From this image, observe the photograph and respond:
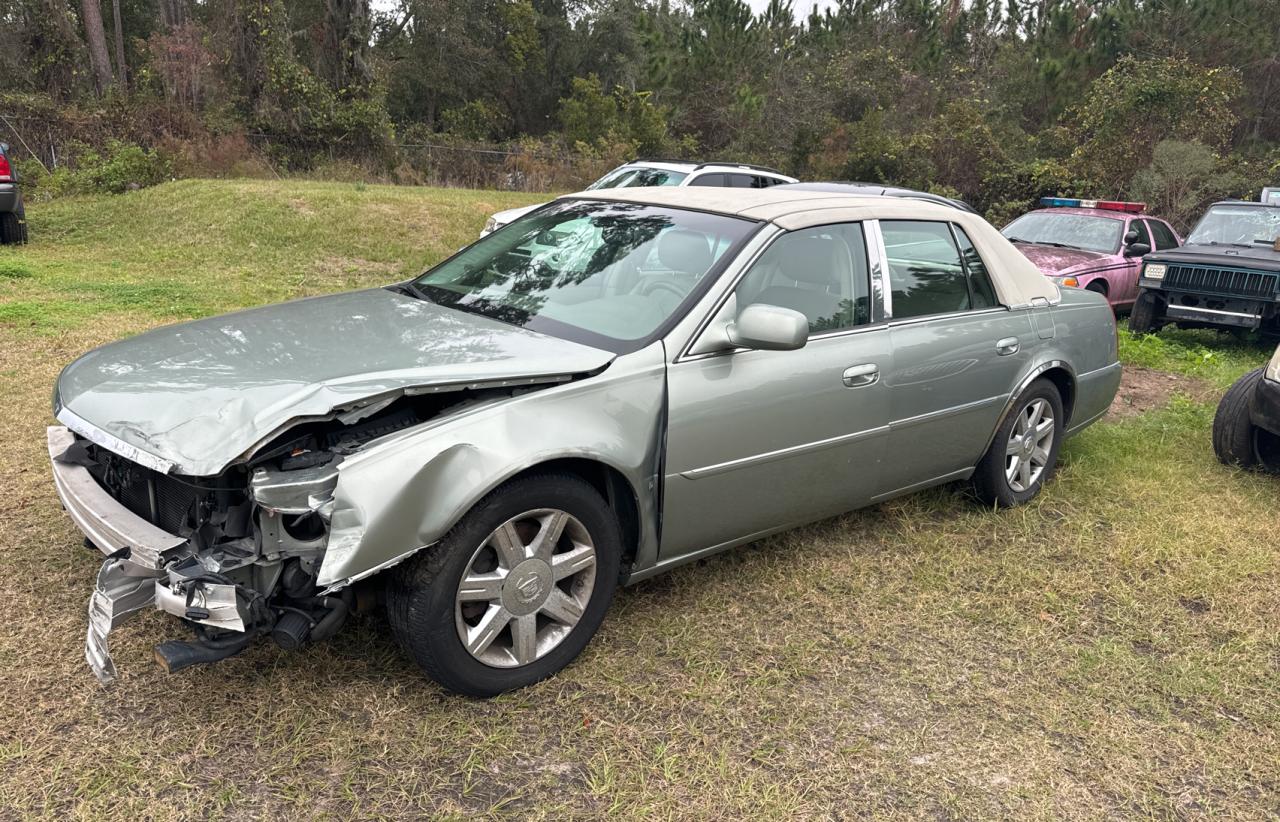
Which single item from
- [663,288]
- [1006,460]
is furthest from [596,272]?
[1006,460]

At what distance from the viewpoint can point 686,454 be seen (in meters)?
3.18

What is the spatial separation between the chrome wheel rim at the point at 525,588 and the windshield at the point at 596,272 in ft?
2.24

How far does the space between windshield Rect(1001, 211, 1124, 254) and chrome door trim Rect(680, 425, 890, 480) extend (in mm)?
7679

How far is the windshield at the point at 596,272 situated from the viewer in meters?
3.35

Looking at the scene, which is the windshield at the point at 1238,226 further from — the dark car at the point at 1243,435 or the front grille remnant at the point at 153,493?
the front grille remnant at the point at 153,493

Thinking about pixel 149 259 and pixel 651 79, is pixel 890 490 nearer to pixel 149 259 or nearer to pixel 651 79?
pixel 149 259

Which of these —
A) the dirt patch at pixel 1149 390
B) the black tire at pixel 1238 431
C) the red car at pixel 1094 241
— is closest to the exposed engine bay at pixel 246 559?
the black tire at pixel 1238 431

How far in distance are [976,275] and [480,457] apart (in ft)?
9.26

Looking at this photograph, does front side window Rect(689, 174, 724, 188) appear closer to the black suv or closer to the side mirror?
the black suv

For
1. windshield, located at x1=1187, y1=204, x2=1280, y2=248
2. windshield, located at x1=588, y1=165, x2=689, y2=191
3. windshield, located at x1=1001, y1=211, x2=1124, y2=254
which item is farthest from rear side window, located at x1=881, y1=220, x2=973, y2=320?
windshield, located at x1=588, y1=165, x2=689, y2=191

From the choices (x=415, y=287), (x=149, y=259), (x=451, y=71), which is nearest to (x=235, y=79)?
(x=149, y=259)

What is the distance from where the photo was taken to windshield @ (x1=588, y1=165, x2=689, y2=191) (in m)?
11.9

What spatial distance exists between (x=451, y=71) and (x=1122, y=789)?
123ft

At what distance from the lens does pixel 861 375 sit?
369 cm
